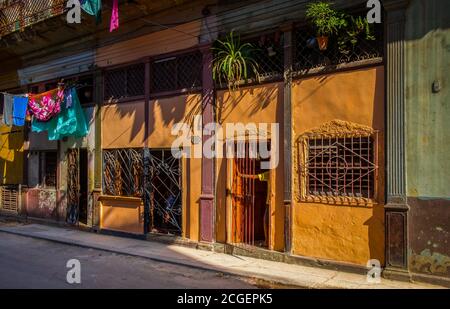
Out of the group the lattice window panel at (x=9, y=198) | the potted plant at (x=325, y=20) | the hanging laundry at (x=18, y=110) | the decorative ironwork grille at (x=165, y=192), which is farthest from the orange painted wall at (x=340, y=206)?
the lattice window panel at (x=9, y=198)

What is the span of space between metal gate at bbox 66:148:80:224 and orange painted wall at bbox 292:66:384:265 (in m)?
7.55

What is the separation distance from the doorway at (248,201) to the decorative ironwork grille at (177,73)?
2183 millimetres

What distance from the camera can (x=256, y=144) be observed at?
9258 millimetres

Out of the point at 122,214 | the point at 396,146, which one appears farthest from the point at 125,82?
the point at 396,146

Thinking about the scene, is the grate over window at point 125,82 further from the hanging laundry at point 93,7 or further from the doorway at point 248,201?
the doorway at point 248,201

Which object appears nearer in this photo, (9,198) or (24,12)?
(24,12)

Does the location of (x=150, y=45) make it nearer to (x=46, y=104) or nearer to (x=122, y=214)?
(x=46, y=104)

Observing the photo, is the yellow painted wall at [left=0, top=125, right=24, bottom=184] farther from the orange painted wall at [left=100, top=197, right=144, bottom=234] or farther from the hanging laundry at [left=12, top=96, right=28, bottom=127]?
the orange painted wall at [left=100, top=197, right=144, bottom=234]

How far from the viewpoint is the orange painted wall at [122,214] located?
11562mm

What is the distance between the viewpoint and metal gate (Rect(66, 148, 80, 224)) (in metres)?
13.5

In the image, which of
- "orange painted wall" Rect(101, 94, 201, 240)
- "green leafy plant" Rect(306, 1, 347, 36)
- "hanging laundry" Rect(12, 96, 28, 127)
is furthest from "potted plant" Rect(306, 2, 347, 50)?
"hanging laundry" Rect(12, 96, 28, 127)

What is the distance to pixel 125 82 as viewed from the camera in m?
12.1

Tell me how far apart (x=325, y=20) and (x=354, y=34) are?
56 cm
